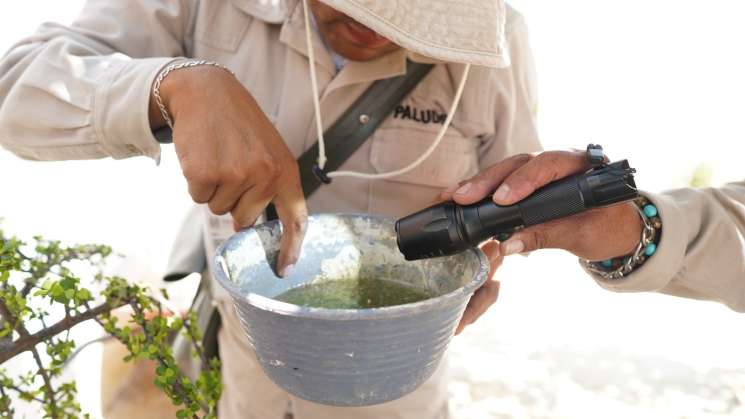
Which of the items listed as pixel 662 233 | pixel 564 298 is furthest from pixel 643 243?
pixel 564 298

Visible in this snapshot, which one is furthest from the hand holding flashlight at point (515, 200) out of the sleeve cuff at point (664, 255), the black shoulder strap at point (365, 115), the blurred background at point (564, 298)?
the blurred background at point (564, 298)

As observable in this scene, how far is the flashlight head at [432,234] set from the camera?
1100 mm

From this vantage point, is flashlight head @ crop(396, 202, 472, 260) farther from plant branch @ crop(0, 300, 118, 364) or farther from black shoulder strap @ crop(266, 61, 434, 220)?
plant branch @ crop(0, 300, 118, 364)

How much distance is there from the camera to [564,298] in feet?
13.1

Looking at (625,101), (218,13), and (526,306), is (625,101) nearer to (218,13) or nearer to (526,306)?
(526,306)

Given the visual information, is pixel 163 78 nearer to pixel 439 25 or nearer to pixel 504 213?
pixel 439 25

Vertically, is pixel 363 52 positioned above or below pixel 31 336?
above

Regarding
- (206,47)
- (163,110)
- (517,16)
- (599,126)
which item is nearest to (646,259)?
(517,16)

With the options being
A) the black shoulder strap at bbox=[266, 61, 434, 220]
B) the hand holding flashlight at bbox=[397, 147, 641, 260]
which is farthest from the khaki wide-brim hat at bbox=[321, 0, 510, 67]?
the black shoulder strap at bbox=[266, 61, 434, 220]

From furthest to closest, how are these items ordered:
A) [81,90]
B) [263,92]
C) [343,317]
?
[263,92], [81,90], [343,317]

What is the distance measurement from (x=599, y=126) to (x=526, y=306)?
2.90 m

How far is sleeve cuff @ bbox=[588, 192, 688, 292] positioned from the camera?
1316 millimetres

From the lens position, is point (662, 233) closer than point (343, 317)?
No

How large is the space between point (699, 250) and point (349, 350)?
2.91ft
